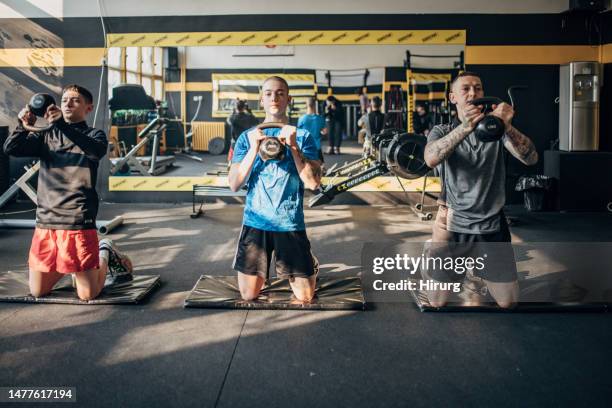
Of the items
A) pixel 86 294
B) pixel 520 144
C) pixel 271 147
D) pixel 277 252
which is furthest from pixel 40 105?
pixel 520 144

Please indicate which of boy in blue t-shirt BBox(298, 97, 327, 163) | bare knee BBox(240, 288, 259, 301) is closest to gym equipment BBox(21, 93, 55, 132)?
bare knee BBox(240, 288, 259, 301)

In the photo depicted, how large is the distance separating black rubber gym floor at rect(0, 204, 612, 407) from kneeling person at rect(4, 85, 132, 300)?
25 cm

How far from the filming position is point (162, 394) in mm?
2318

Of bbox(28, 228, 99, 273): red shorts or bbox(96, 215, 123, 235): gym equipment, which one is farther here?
bbox(96, 215, 123, 235): gym equipment

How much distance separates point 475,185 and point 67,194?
2.41 m

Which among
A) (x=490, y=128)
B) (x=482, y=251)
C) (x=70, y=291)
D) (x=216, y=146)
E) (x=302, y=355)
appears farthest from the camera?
(x=216, y=146)

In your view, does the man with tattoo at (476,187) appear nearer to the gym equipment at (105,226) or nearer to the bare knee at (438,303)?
the bare knee at (438,303)

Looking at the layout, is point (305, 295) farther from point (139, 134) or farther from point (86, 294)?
point (139, 134)

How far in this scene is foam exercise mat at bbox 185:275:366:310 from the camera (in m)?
3.39

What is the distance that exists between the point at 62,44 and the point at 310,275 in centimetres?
579

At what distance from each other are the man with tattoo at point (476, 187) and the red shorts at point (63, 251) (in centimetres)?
208

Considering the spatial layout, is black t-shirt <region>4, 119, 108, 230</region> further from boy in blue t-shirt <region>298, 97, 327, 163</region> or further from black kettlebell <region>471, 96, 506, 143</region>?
boy in blue t-shirt <region>298, 97, 327, 163</region>

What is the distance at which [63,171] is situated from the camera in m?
3.38

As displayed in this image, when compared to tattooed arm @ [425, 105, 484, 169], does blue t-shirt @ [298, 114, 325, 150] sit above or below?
above
